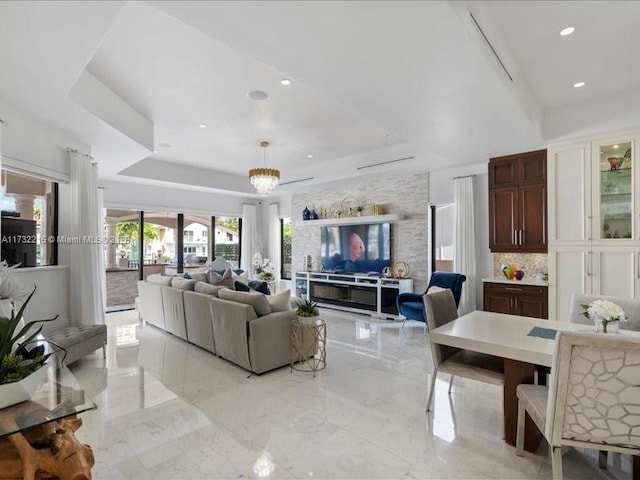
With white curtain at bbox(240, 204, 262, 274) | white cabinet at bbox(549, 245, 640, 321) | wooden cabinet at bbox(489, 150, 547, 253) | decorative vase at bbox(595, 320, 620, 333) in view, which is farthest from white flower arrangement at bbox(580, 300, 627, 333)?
white curtain at bbox(240, 204, 262, 274)

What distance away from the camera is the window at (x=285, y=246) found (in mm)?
9602

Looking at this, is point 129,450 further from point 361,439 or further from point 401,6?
point 401,6

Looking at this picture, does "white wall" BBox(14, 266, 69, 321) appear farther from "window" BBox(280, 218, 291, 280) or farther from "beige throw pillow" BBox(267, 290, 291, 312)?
"window" BBox(280, 218, 291, 280)

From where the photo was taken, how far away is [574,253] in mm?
4348

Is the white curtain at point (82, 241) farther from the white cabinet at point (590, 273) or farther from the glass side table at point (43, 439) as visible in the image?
the white cabinet at point (590, 273)

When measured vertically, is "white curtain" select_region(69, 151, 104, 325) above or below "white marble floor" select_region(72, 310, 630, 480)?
above

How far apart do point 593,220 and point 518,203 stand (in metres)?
0.92

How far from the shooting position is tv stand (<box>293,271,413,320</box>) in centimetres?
645

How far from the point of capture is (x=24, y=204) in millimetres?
4176

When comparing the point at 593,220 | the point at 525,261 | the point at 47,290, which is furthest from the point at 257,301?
the point at 593,220

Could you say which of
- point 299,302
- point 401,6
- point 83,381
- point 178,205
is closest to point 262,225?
point 178,205

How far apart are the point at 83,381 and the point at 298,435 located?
2565 mm

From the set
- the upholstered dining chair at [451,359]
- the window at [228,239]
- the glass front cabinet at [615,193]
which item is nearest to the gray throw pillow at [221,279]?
the window at [228,239]

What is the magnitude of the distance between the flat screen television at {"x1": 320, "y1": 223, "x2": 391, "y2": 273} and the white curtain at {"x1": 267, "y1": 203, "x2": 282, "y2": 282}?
1881mm
